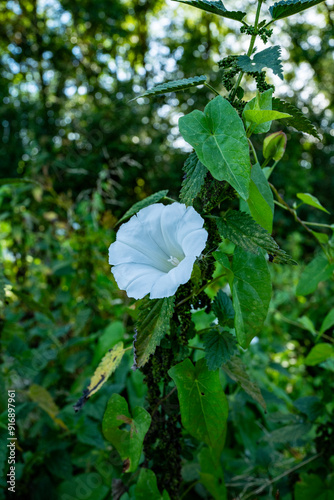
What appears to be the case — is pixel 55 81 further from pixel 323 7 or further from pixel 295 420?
pixel 295 420

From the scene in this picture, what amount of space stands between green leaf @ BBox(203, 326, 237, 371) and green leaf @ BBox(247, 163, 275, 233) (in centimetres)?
17

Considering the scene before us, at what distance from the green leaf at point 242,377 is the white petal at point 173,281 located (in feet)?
0.65

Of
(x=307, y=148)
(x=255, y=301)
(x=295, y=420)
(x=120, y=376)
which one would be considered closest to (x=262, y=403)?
(x=255, y=301)

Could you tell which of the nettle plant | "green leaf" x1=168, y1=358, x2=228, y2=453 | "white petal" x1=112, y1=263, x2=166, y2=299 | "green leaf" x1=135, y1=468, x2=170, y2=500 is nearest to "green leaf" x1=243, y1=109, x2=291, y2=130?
the nettle plant

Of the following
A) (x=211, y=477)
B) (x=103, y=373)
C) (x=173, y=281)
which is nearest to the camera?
(x=173, y=281)

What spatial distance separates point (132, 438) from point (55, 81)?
674 cm

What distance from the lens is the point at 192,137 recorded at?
496mm

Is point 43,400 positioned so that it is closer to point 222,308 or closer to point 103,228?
point 222,308

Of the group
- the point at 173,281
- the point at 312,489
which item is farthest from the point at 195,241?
the point at 312,489

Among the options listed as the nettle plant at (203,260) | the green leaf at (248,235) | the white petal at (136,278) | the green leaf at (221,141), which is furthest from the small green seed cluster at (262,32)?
the white petal at (136,278)

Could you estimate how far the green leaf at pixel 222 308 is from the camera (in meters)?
0.59

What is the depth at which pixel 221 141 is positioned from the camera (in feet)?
1.61

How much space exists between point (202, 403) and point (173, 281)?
200 mm

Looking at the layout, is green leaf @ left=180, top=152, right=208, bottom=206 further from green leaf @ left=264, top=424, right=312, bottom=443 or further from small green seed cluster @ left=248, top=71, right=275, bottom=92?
green leaf @ left=264, top=424, right=312, bottom=443
